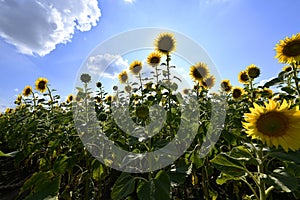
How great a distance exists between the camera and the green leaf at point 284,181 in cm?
101

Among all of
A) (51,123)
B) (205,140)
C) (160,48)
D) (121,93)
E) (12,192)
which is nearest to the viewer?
(205,140)

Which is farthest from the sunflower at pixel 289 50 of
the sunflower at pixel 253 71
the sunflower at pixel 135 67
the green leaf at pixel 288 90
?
the sunflower at pixel 135 67

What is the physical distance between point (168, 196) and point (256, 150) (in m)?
0.52

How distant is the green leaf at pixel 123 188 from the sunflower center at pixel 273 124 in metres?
0.78

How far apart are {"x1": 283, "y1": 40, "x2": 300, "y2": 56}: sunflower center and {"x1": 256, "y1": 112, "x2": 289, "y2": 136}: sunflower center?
131 cm

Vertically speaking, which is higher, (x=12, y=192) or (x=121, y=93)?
(x=121, y=93)

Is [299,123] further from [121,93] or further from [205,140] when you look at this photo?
[121,93]

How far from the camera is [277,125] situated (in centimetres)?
128

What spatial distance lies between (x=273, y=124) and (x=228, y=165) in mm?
317

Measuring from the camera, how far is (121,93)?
4.40 metres

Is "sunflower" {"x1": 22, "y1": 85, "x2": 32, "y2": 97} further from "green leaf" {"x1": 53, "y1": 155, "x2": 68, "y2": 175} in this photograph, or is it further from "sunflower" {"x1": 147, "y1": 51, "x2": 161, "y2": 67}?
"green leaf" {"x1": 53, "y1": 155, "x2": 68, "y2": 175}

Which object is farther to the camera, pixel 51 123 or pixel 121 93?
pixel 121 93

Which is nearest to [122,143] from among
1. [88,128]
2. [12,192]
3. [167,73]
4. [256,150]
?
[88,128]

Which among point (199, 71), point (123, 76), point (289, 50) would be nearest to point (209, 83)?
point (199, 71)
